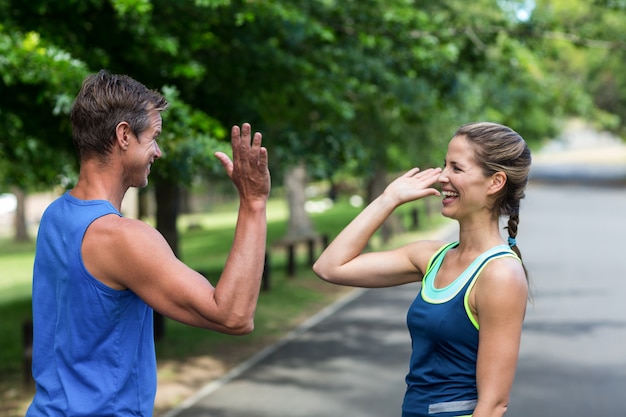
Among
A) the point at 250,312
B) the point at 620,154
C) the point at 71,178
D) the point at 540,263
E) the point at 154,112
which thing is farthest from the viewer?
the point at 620,154

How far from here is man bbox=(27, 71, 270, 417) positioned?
246 centimetres

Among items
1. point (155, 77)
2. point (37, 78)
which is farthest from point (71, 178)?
point (37, 78)

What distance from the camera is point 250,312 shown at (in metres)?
2.44

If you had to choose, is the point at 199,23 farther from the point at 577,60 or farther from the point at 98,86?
the point at 577,60

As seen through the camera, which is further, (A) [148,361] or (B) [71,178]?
(B) [71,178]

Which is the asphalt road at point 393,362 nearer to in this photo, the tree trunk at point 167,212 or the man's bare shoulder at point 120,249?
the tree trunk at point 167,212

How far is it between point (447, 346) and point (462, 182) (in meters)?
0.52

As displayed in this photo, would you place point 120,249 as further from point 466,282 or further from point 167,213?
point 167,213

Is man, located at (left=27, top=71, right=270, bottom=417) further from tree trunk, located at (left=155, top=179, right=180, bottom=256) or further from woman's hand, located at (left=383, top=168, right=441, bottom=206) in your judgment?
tree trunk, located at (left=155, top=179, right=180, bottom=256)

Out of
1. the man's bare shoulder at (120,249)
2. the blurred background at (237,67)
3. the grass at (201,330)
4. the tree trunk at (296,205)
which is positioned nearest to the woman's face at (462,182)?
the man's bare shoulder at (120,249)

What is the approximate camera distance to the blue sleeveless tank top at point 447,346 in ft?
9.86

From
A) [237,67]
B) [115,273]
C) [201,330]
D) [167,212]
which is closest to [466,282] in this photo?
[115,273]

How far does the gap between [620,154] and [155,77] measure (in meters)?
112

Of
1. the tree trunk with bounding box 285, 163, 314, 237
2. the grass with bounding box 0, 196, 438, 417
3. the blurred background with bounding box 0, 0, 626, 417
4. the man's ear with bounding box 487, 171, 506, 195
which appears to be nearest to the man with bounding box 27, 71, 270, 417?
the man's ear with bounding box 487, 171, 506, 195
